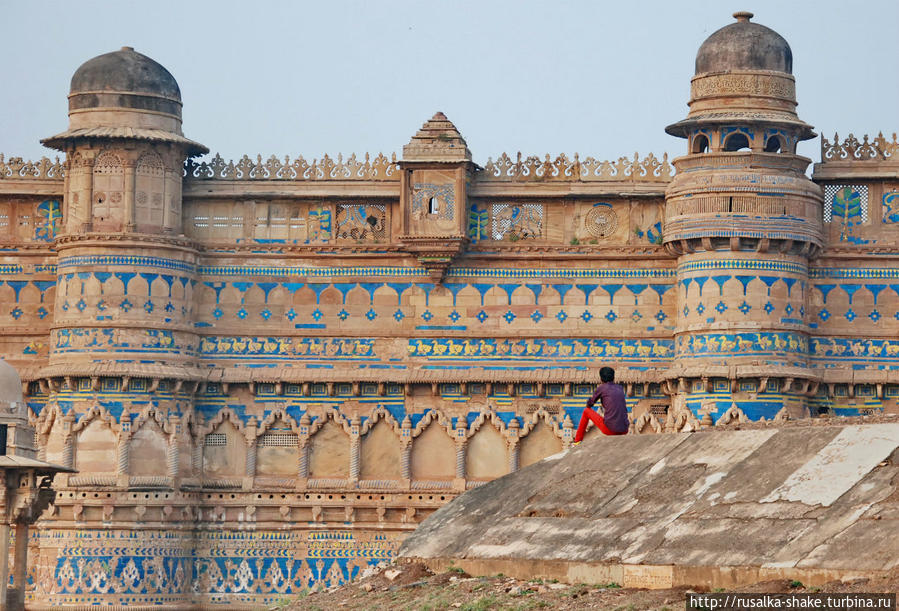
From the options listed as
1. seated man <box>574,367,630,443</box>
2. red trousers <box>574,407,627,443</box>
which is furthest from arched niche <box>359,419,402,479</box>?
red trousers <box>574,407,627,443</box>

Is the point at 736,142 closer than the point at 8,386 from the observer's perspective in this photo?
No

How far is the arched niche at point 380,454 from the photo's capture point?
27.9m

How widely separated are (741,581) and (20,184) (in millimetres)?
19979

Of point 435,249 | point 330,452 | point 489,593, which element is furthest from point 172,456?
point 489,593

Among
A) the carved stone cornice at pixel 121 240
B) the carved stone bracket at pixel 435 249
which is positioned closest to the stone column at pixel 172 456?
the carved stone cornice at pixel 121 240

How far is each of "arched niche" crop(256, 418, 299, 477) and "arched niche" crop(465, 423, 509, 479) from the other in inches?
100

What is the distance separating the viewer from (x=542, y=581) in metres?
12.5

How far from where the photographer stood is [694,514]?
39.9 ft

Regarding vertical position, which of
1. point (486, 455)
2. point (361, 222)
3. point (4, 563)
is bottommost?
point (4, 563)

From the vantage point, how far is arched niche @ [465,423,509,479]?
1092 inches

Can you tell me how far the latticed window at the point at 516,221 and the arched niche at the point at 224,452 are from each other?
4793 mm

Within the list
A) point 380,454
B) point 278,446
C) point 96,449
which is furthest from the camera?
point 278,446

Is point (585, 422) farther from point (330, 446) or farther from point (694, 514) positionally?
point (330, 446)

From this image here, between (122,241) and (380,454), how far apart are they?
4.83m
